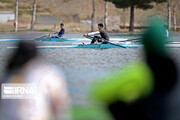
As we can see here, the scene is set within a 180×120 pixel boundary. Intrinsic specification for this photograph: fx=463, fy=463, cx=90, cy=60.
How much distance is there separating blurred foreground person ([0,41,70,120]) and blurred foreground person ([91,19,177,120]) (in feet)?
3.32

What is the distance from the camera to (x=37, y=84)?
14.6 feet

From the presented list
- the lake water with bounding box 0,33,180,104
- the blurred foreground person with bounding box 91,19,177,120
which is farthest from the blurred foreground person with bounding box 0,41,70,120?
the blurred foreground person with bounding box 91,19,177,120

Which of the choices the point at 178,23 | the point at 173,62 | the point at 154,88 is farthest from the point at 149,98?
the point at 178,23

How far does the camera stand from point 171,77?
11.1ft

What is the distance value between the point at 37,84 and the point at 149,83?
1472 millimetres

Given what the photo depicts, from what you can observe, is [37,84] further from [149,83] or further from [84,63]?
[84,63]

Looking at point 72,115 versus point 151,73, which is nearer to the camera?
point 151,73

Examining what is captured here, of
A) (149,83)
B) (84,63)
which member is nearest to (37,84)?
(149,83)

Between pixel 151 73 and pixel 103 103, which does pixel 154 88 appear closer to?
pixel 151 73

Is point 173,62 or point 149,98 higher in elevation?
point 173,62

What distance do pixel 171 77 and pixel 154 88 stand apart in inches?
5.9

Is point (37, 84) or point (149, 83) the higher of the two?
point (149, 83)

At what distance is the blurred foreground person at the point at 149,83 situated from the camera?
3.26 metres

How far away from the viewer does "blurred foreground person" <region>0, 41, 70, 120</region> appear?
169 inches
